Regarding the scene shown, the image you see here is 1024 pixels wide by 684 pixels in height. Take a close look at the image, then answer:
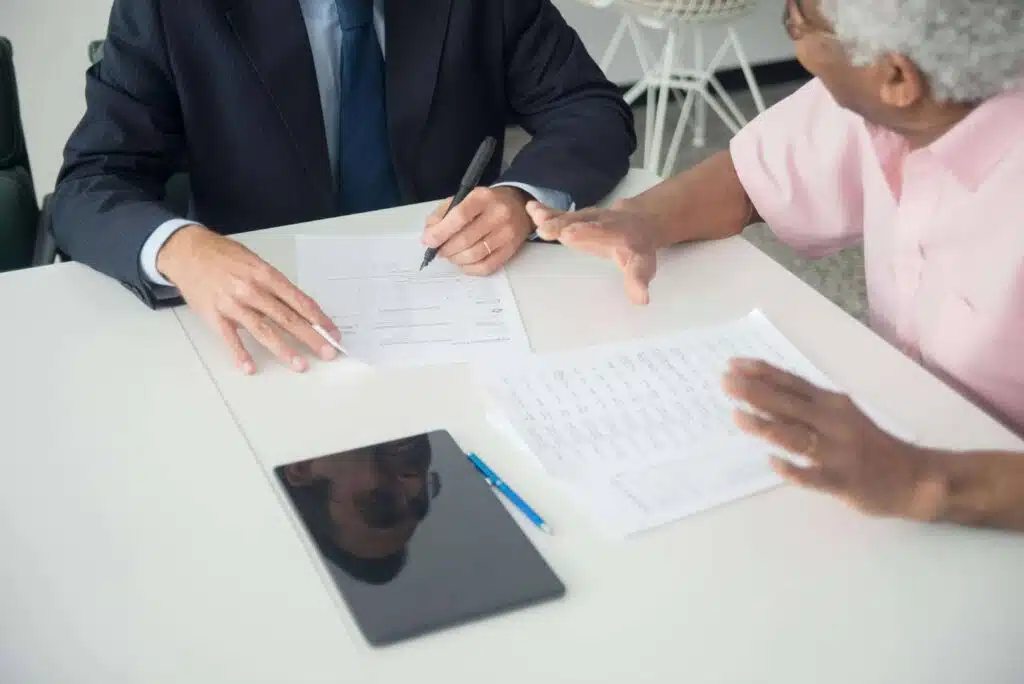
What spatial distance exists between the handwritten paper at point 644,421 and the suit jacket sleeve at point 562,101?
41 centimetres

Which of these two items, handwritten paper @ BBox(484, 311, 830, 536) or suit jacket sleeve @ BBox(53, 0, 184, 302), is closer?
handwritten paper @ BBox(484, 311, 830, 536)

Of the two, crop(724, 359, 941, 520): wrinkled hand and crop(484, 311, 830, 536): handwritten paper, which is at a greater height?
crop(724, 359, 941, 520): wrinkled hand

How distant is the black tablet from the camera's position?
736 mm

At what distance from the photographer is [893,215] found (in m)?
1.17

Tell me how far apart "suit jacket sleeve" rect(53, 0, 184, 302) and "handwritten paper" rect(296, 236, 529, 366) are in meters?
0.21

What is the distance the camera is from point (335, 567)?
2.53ft

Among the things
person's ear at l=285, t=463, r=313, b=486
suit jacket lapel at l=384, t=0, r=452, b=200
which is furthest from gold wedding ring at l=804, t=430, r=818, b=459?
suit jacket lapel at l=384, t=0, r=452, b=200

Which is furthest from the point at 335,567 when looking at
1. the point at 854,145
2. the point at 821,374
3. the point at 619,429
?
the point at 854,145

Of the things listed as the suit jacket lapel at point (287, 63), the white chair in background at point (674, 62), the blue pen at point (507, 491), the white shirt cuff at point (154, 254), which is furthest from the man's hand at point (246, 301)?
the white chair in background at point (674, 62)

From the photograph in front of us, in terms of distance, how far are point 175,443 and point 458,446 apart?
25 centimetres

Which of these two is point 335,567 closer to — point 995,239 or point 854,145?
point 995,239

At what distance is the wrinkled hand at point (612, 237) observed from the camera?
3.81 ft

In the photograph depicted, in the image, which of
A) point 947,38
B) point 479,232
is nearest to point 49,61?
point 479,232

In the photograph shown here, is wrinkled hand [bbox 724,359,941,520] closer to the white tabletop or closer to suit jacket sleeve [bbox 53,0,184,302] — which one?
the white tabletop
